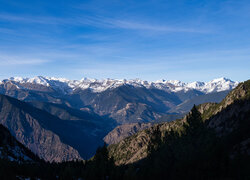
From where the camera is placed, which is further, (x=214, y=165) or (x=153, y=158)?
(x=153, y=158)

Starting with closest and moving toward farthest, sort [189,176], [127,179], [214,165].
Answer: [214,165]
[189,176]
[127,179]

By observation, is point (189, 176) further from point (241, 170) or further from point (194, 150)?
point (194, 150)

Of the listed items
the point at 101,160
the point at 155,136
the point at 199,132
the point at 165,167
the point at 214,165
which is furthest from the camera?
the point at 155,136

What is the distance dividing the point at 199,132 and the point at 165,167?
2145 centimetres

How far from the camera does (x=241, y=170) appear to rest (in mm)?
66500

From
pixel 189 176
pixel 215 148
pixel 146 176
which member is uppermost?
pixel 215 148

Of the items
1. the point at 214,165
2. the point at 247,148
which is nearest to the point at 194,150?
the point at 247,148

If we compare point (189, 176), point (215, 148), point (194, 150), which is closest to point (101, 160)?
point (194, 150)

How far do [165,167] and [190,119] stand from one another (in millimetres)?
23875

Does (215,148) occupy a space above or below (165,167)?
above

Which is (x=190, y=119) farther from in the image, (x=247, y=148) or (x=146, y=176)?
(x=146, y=176)

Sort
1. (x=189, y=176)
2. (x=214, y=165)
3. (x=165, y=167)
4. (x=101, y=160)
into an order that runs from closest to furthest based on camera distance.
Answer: (x=214, y=165) → (x=189, y=176) → (x=165, y=167) → (x=101, y=160)

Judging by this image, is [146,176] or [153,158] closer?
[146,176]

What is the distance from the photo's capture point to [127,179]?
88.1m
